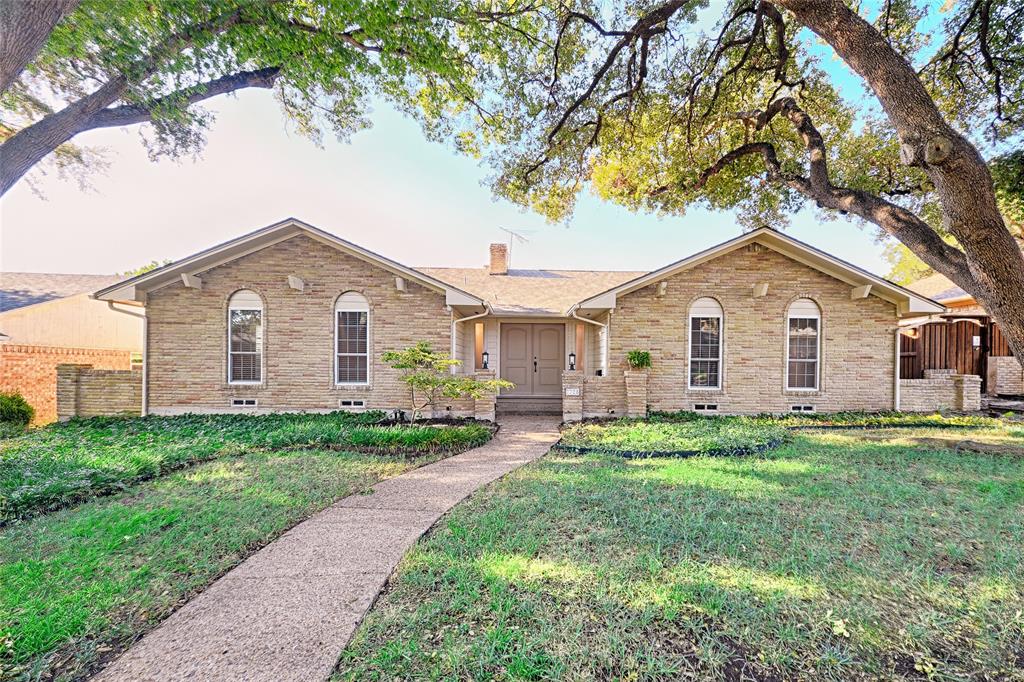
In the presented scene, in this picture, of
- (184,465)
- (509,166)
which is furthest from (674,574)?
(509,166)

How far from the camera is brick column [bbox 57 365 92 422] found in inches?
373

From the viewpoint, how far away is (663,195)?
10945 mm

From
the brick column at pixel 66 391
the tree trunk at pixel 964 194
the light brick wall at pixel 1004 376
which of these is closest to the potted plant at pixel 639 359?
the tree trunk at pixel 964 194

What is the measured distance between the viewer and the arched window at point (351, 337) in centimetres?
1027

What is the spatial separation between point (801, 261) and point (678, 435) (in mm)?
6433

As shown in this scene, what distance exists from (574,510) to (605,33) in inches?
361

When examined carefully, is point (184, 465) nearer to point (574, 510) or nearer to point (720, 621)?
point (574, 510)

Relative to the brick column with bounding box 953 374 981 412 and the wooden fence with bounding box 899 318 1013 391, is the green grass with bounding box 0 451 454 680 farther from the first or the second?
the wooden fence with bounding box 899 318 1013 391

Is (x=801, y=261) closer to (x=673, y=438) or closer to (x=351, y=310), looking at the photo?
(x=673, y=438)

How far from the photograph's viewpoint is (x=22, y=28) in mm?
3438

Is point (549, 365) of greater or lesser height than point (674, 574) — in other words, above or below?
above

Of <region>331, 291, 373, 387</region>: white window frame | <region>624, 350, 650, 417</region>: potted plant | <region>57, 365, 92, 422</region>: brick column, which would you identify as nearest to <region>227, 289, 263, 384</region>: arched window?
<region>331, 291, 373, 387</region>: white window frame

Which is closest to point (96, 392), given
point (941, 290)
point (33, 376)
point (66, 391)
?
point (66, 391)

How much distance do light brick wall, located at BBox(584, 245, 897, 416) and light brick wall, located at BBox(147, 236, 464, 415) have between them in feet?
16.6
